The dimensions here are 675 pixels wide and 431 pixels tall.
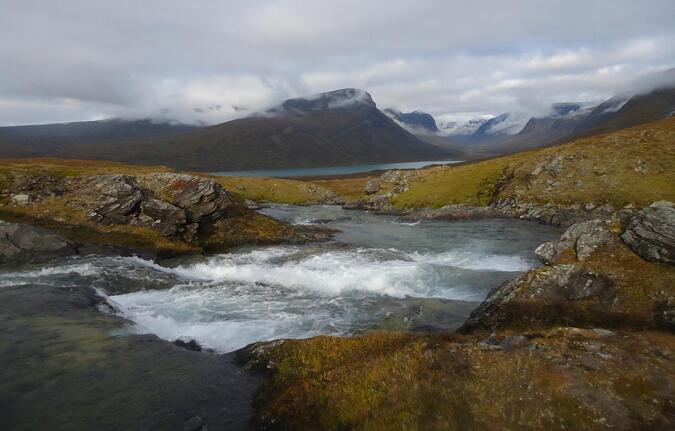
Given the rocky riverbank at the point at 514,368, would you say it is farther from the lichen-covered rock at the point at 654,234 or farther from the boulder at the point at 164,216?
the boulder at the point at 164,216

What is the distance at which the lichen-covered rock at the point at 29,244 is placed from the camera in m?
34.9

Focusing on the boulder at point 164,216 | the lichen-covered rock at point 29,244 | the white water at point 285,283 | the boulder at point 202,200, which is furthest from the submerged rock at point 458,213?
the lichen-covered rock at point 29,244

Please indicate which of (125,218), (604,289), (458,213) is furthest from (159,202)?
(458,213)

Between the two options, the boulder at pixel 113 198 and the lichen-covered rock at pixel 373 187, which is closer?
the boulder at pixel 113 198

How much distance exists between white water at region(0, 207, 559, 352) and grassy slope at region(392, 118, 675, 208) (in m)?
27.8

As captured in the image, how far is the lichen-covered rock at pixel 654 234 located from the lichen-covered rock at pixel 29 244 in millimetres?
44517

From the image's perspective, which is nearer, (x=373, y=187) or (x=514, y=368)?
(x=514, y=368)

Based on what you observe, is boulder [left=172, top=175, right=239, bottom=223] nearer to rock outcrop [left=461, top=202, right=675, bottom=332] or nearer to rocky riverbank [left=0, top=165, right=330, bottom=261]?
rocky riverbank [left=0, top=165, right=330, bottom=261]

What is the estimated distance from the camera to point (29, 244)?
36.0m

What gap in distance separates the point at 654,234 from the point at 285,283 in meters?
25.1

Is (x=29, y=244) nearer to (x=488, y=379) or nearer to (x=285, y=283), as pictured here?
(x=285, y=283)

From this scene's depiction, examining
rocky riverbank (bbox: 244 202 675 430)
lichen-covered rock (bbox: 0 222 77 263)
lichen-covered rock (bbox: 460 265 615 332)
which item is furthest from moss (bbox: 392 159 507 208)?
lichen-covered rock (bbox: 0 222 77 263)

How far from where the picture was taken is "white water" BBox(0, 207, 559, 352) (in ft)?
78.0

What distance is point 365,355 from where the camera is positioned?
15.8 m
